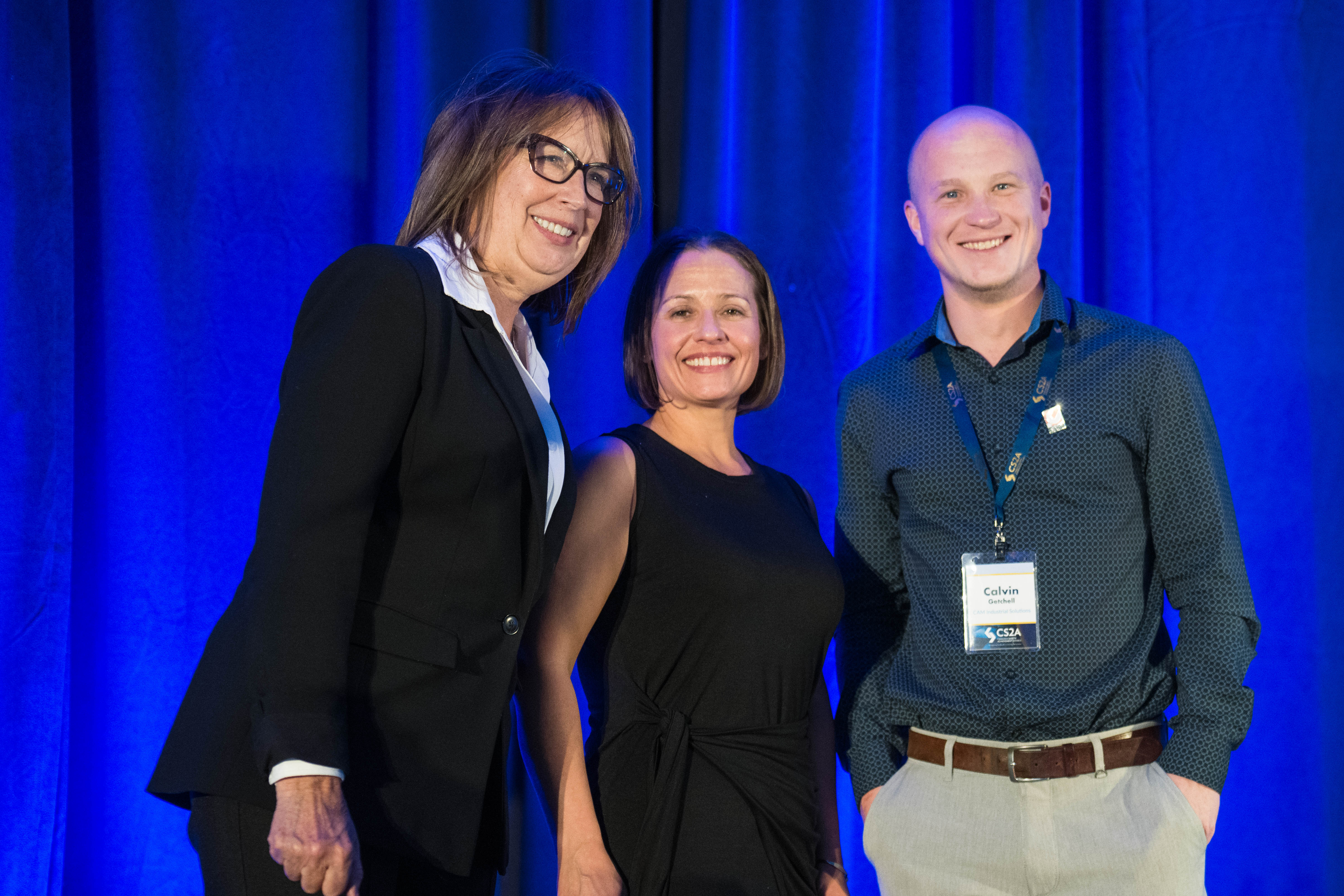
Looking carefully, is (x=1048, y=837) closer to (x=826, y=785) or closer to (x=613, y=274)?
(x=826, y=785)

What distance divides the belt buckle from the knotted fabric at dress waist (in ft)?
1.02

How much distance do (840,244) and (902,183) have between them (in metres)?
0.26

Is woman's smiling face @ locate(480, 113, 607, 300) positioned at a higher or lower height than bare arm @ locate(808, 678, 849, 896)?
higher

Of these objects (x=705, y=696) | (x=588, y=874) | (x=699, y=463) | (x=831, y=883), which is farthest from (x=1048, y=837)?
(x=699, y=463)

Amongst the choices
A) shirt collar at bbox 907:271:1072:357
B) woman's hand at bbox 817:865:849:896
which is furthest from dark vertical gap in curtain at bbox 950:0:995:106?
woman's hand at bbox 817:865:849:896

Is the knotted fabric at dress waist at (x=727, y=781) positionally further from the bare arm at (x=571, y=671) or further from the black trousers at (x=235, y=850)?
the black trousers at (x=235, y=850)

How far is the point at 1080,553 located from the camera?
5.74ft

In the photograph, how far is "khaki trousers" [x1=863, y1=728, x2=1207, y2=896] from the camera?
166cm

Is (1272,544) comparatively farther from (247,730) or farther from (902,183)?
(247,730)

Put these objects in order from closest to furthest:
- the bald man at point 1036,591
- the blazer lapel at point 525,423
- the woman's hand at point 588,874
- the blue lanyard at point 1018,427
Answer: the blazer lapel at point 525,423, the woman's hand at point 588,874, the bald man at point 1036,591, the blue lanyard at point 1018,427

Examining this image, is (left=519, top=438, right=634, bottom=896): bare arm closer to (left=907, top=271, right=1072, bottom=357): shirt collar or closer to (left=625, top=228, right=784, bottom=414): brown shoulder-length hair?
(left=625, top=228, right=784, bottom=414): brown shoulder-length hair

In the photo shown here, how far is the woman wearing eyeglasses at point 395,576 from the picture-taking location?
3.49ft

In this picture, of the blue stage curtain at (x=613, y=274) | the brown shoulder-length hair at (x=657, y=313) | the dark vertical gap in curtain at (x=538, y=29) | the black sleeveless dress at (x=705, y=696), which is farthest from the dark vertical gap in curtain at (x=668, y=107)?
the black sleeveless dress at (x=705, y=696)

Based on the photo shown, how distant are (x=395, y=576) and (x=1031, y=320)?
4.04 feet
